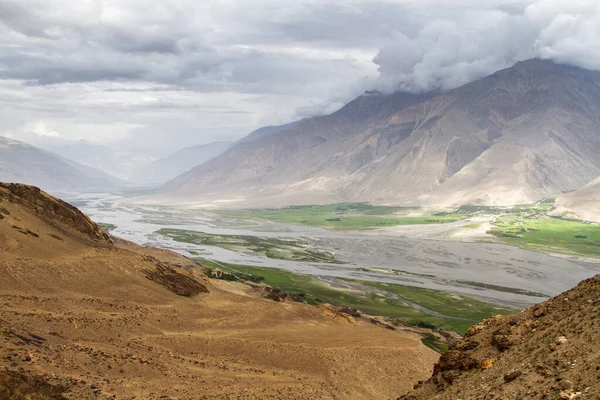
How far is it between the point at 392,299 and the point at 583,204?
4596 inches

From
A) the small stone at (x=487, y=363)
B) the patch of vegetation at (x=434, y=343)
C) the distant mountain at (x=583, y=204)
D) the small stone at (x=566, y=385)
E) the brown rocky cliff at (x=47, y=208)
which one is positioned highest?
the distant mountain at (x=583, y=204)

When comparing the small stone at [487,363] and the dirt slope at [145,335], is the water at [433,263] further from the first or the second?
the small stone at [487,363]

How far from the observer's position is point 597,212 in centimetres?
16125

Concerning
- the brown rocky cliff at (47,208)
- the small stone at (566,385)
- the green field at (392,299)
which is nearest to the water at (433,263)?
the green field at (392,299)

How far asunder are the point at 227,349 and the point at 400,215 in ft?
560

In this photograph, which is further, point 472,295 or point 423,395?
point 472,295

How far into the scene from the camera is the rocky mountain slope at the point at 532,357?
46.1ft

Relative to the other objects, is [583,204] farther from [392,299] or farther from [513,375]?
[513,375]

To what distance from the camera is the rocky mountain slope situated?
14047 mm

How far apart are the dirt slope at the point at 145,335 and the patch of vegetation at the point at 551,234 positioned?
9076 centimetres

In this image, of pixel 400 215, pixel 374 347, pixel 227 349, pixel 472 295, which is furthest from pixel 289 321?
pixel 400 215

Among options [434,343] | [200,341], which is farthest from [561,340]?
[434,343]

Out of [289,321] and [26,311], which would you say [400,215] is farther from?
[26,311]

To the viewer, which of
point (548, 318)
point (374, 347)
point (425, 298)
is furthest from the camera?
point (425, 298)
